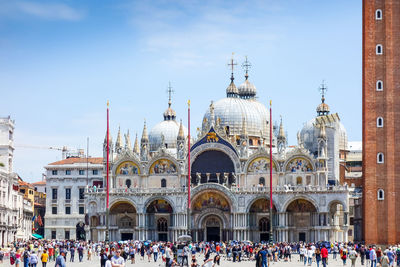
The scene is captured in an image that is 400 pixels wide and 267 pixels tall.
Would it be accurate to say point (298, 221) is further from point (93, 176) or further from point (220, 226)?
point (93, 176)

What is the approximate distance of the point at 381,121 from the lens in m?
81.0

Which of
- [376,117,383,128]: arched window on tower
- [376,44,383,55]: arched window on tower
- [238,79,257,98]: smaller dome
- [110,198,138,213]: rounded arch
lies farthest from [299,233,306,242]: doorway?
[238,79,257,98]: smaller dome

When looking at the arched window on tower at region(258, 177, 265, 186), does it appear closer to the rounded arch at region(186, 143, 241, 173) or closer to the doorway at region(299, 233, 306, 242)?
the rounded arch at region(186, 143, 241, 173)

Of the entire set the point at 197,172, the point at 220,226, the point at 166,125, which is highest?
the point at 166,125

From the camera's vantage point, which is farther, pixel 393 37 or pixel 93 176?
pixel 93 176

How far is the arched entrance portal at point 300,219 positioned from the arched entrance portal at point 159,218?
1401 centimetres

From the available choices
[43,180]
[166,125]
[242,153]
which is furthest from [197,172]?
[43,180]

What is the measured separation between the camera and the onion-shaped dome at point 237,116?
108 metres

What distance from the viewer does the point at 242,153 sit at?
97.6 meters

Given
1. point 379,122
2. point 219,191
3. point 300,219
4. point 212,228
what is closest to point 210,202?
point 219,191

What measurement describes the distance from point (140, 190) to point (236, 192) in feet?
37.1

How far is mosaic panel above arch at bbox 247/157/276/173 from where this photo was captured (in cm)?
9744

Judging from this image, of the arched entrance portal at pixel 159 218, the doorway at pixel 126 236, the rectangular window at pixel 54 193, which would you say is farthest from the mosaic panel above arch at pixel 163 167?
the rectangular window at pixel 54 193

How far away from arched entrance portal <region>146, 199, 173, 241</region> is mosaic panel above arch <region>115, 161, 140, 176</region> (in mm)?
4671
